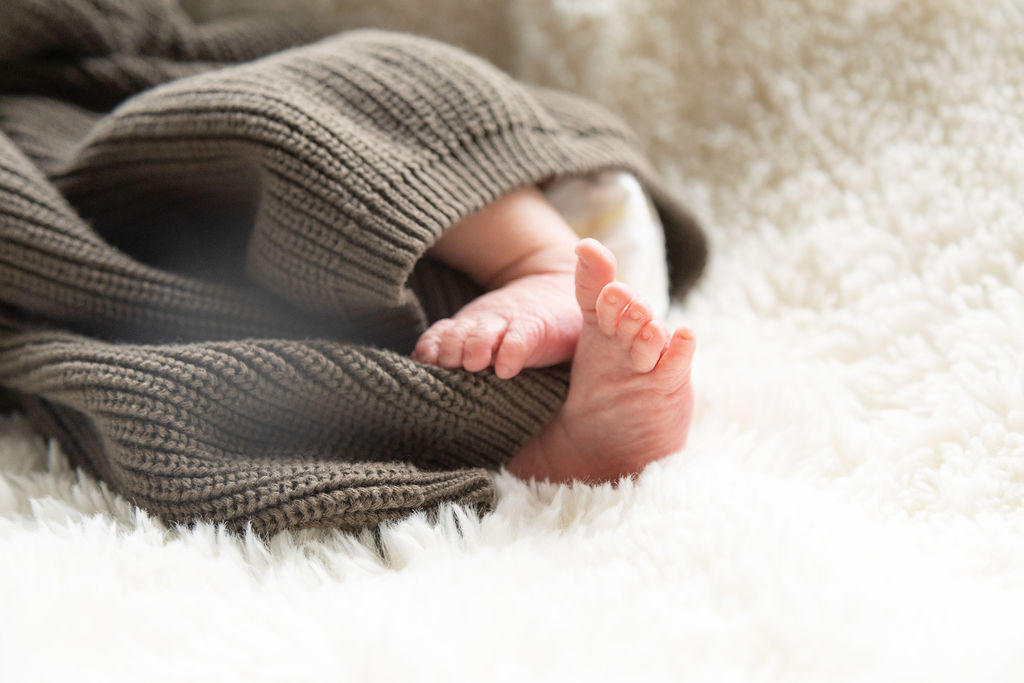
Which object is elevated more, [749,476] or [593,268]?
[593,268]

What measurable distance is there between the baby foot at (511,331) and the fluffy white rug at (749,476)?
0.11m

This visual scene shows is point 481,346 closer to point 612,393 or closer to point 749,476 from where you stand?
point 612,393

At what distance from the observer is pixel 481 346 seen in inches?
25.7

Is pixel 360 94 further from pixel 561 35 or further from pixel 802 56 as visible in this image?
pixel 802 56

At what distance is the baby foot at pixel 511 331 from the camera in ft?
2.15

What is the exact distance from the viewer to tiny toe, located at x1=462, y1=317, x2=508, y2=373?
25.7 inches

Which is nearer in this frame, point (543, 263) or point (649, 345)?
point (649, 345)

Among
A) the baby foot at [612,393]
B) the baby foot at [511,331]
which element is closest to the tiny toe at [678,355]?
the baby foot at [612,393]

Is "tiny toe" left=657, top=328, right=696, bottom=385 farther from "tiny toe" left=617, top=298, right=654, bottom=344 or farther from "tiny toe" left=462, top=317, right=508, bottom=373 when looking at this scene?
"tiny toe" left=462, top=317, right=508, bottom=373

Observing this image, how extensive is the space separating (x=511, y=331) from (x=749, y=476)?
218mm

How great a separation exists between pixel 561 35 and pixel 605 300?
55 centimetres

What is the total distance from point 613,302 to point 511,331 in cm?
10

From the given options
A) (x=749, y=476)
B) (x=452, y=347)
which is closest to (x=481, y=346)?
(x=452, y=347)

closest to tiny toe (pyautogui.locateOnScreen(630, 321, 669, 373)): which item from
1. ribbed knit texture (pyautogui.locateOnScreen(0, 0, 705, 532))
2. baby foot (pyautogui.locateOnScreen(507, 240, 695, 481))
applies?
baby foot (pyautogui.locateOnScreen(507, 240, 695, 481))
